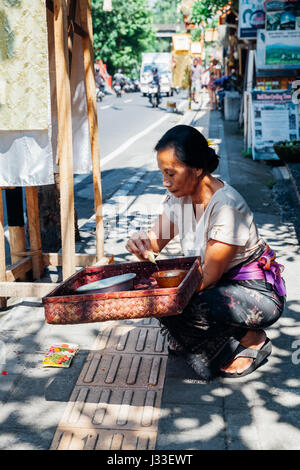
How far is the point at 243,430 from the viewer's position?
2.71m

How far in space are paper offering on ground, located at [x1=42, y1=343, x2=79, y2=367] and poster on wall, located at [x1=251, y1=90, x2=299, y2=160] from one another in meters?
7.47

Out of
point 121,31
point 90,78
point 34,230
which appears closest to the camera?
point 90,78

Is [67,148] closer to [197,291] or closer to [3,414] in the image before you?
[197,291]

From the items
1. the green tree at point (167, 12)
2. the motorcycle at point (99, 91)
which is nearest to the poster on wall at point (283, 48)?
the motorcycle at point (99, 91)

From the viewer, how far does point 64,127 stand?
3.52 m

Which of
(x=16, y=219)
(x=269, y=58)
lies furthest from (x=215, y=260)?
(x=269, y=58)

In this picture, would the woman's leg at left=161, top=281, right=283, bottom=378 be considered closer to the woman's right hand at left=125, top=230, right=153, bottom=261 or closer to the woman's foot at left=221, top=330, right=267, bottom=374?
the woman's foot at left=221, top=330, right=267, bottom=374

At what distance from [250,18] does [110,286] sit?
10.1 metres

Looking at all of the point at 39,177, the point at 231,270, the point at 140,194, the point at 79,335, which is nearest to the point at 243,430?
the point at 231,270

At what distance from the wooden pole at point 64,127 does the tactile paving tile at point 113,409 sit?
1001mm

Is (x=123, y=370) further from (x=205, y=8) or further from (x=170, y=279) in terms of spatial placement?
(x=205, y=8)

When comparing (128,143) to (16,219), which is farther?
(128,143)

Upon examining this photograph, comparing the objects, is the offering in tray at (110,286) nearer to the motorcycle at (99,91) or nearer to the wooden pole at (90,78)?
the wooden pole at (90,78)

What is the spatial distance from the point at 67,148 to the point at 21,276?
4.63ft
